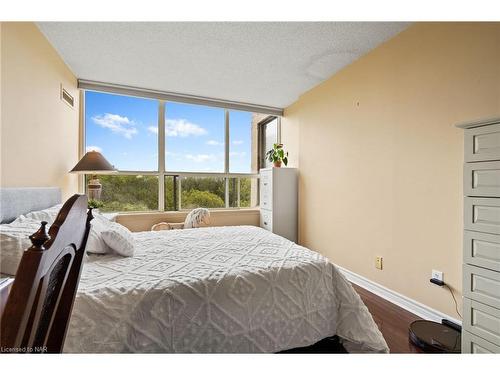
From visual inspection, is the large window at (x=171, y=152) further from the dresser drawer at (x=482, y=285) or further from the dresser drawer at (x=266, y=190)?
the dresser drawer at (x=482, y=285)

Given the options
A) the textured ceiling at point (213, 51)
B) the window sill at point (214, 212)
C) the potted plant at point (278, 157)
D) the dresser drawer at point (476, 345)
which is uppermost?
the textured ceiling at point (213, 51)

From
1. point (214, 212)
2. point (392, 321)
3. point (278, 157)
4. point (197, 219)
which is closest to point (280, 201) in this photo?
point (278, 157)

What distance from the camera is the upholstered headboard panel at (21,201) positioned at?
1.54 meters

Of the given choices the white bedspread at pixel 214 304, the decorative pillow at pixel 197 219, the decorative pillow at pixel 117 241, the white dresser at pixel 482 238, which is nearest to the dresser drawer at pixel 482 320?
the white dresser at pixel 482 238

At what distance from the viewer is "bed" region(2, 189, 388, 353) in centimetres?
108

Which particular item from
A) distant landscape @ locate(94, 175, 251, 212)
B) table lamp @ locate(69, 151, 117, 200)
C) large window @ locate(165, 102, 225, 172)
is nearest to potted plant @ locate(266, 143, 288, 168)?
Answer: distant landscape @ locate(94, 175, 251, 212)

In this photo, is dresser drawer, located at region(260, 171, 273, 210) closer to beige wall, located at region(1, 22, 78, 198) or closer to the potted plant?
the potted plant

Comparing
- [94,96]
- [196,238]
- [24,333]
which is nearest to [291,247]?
[196,238]

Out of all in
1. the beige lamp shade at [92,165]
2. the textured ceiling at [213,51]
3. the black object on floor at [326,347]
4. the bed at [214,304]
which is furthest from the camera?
the beige lamp shade at [92,165]

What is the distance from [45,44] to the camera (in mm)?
2297

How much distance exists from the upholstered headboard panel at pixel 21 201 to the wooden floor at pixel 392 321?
2.61 m

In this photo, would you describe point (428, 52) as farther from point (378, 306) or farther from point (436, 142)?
point (378, 306)

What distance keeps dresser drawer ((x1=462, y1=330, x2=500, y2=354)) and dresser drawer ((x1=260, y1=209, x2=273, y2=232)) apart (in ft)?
8.19

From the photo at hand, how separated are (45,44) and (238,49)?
1.80 metres
